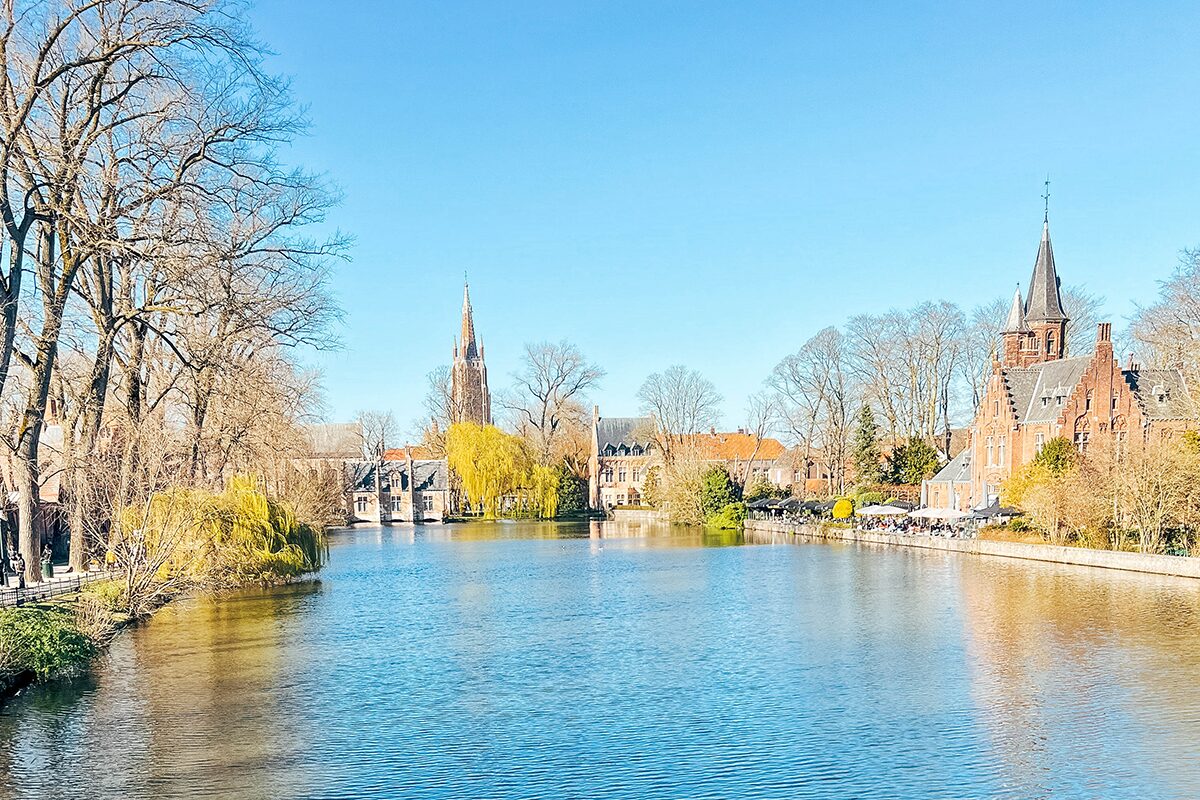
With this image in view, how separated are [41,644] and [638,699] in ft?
27.9

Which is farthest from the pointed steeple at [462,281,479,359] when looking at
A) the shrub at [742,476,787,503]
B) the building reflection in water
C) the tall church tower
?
the building reflection in water

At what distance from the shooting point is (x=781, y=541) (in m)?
46.4

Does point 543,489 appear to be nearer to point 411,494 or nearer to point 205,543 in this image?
point 411,494

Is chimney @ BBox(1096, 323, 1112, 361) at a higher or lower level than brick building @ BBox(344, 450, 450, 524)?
higher

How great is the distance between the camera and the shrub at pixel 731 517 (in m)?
56.8

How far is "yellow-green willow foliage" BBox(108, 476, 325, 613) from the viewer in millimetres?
20812

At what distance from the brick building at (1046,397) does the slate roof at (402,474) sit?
35.5m

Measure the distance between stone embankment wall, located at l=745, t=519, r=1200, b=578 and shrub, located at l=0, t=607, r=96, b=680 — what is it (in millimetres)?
26130

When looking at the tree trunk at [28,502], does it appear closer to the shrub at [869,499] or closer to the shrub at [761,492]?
the shrub at [869,499]

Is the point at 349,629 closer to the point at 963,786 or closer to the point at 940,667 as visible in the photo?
the point at 940,667

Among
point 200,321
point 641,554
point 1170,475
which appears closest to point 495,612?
point 200,321

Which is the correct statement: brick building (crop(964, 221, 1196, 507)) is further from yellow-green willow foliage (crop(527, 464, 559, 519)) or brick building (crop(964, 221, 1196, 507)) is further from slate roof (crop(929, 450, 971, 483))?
yellow-green willow foliage (crop(527, 464, 559, 519))

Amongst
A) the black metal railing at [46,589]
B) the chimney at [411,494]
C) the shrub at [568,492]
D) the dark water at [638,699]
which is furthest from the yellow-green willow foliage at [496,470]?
the black metal railing at [46,589]

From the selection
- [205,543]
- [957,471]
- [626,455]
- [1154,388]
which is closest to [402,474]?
[626,455]
